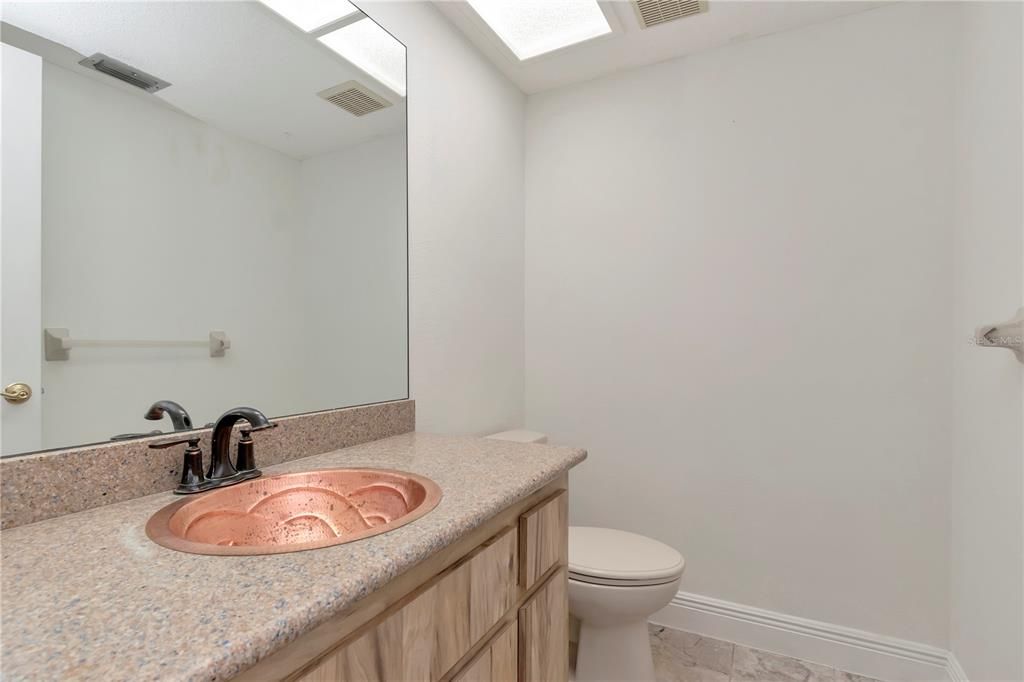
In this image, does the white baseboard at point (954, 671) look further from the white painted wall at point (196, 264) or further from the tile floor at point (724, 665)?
the white painted wall at point (196, 264)

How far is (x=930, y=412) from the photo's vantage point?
1758 mm

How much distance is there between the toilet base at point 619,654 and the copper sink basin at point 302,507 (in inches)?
40.5

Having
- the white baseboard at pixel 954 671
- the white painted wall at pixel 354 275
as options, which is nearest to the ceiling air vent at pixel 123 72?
the white painted wall at pixel 354 275

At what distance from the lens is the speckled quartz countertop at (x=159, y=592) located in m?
0.46

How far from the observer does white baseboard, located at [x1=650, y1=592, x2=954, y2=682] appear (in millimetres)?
1755

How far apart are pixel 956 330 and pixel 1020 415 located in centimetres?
57

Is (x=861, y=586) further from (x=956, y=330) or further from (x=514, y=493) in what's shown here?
(x=514, y=493)

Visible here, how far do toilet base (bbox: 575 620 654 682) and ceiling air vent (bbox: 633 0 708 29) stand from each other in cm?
212

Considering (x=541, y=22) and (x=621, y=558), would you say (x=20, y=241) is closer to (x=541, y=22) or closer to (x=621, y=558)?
(x=621, y=558)

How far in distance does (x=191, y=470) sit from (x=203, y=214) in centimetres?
55

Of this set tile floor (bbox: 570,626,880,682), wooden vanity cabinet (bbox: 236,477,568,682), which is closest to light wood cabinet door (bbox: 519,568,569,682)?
wooden vanity cabinet (bbox: 236,477,568,682)

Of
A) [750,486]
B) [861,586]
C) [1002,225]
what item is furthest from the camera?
[750,486]

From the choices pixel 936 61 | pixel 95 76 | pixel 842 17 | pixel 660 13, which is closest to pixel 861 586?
pixel 936 61

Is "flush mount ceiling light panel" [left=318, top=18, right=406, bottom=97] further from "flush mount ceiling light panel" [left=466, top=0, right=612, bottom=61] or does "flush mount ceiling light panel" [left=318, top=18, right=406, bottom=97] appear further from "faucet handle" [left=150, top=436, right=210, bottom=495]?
"faucet handle" [left=150, top=436, right=210, bottom=495]
